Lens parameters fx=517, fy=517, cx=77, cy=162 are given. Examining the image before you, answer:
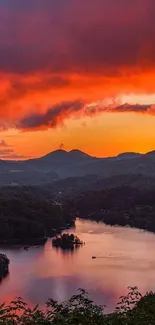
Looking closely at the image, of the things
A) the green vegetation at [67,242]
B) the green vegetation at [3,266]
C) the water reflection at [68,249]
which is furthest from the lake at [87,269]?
the green vegetation at [67,242]

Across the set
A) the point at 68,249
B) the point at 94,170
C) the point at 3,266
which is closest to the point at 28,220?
the point at 68,249

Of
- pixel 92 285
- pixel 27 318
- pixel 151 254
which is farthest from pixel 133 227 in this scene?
pixel 27 318

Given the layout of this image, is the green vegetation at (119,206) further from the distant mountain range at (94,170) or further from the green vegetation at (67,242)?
the distant mountain range at (94,170)

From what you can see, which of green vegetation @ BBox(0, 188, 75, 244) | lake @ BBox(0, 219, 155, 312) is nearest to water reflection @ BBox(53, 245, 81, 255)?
lake @ BBox(0, 219, 155, 312)

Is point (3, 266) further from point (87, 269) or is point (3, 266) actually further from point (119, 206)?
point (119, 206)

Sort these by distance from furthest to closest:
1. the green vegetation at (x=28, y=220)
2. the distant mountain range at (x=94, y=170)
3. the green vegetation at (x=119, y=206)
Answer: the distant mountain range at (x=94, y=170) → the green vegetation at (x=119, y=206) → the green vegetation at (x=28, y=220)
